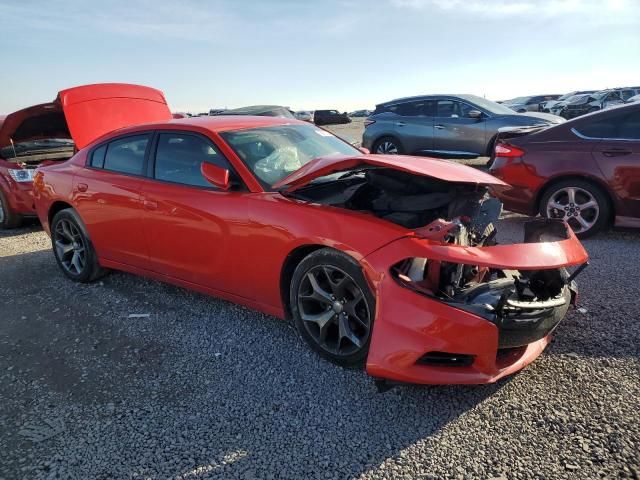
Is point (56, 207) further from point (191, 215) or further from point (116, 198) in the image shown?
point (191, 215)

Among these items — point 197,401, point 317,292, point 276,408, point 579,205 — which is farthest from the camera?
point 579,205

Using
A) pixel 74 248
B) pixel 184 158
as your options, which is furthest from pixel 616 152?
pixel 74 248

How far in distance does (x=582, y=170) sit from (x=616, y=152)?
1.16 ft

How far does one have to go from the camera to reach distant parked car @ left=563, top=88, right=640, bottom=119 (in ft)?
72.1

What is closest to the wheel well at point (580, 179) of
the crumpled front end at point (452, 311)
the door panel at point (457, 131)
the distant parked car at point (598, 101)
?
the crumpled front end at point (452, 311)

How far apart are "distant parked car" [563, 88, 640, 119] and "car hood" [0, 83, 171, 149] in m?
20.8

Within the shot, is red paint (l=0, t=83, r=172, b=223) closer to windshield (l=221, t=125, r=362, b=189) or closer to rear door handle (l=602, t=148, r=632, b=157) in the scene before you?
windshield (l=221, t=125, r=362, b=189)

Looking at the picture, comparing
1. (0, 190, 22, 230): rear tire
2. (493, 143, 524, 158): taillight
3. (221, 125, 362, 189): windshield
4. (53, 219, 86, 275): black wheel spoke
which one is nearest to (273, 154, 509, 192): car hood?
(221, 125, 362, 189): windshield

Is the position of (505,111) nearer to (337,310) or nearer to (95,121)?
(95,121)

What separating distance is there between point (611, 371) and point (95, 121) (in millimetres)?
6060

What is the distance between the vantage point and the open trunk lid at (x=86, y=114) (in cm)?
596

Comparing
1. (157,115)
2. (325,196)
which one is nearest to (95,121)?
(157,115)

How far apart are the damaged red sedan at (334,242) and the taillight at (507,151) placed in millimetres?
2423

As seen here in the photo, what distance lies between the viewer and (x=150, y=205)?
3.81 meters
